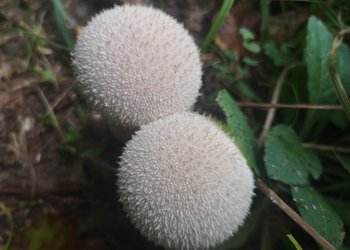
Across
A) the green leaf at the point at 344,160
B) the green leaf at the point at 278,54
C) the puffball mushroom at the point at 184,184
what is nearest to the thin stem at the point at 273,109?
the green leaf at the point at 278,54

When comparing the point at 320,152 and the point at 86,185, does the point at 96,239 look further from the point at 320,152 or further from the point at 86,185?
the point at 320,152

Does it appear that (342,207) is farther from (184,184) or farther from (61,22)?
(61,22)

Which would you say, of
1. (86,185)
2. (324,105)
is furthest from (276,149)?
(86,185)

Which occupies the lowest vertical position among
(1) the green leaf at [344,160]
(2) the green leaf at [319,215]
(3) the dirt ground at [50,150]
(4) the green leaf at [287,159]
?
(3) the dirt ground at [50,150]

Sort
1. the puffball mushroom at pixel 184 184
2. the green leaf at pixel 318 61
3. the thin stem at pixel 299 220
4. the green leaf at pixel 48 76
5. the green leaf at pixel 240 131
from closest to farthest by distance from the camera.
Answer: the puffball mushroom at pixel 184 184 < the thin stem at pixel 299 220 < the green leaf at pixel 240 131 < the green leaf at pixel 318 61 < the green leaf at pixel 48 76

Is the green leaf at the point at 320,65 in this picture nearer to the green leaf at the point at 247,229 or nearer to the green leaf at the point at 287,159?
the green leaf at the point at 287,159

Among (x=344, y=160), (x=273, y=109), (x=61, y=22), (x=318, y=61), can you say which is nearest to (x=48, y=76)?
(x=61, y=22)
